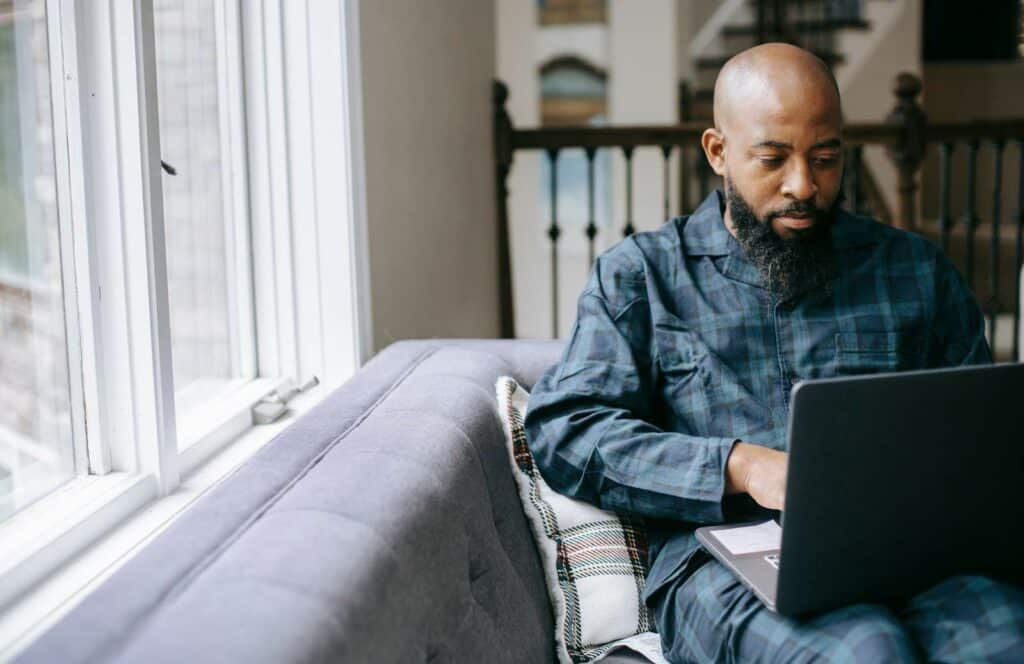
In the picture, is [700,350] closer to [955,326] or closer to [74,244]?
[955,326]

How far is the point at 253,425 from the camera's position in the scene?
1.92 m

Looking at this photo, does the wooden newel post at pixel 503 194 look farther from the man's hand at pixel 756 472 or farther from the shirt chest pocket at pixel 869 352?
the man's hand at pixel 756 472

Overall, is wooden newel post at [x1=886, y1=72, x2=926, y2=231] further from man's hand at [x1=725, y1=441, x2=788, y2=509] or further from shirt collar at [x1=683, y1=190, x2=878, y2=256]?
man's hand at [x1=725, y1=441, x2=788, y2=509]

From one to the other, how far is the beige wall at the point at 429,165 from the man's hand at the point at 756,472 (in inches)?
38.8

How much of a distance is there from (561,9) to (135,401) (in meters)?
7.24

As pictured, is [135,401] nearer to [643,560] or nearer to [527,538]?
[527,538]

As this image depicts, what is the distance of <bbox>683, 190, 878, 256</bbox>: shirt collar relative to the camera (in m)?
1.74

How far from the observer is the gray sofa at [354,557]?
35.1 inches

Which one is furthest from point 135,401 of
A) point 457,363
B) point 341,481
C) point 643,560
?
point 643,560

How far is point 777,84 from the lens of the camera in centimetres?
164

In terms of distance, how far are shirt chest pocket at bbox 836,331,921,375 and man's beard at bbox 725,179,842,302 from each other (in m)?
0.09

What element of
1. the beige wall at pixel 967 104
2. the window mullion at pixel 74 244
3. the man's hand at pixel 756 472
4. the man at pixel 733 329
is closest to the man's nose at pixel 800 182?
the man at pixel 733 329

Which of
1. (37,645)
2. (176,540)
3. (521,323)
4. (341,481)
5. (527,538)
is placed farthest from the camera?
(521,323)

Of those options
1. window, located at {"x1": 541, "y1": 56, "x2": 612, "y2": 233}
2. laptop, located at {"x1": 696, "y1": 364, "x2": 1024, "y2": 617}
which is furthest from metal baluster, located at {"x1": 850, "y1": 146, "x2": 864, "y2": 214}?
window, located at {"x1": 541, "y1": 56, "x2": 612, "y2": 233}
